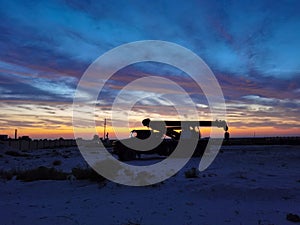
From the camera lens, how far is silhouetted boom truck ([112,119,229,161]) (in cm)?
2450

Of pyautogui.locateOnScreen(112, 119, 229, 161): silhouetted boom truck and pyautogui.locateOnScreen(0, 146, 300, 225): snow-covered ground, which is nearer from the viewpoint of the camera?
pyautogui.locateOnScreen(0, 146, 300, 225): snow-covered ground

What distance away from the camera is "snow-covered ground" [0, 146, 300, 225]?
25.6 ft

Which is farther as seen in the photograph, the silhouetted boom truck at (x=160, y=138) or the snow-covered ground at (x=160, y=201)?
the silhouetted boom truck at (x=160, y=138)

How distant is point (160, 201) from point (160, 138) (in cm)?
1705

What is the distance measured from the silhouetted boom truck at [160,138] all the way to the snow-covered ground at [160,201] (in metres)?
11.1

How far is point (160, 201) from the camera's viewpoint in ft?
31.3

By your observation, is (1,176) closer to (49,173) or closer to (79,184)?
(49,173)

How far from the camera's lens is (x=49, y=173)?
49.0 ft

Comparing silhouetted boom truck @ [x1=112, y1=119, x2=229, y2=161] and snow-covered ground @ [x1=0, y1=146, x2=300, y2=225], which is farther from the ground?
silhouetted boom truck @ [x1=112, y1=119, x2=229, y2=161]

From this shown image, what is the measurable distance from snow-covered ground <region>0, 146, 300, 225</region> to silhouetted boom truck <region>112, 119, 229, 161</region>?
439 inches

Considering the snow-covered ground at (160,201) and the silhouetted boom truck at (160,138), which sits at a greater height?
the silhouetted boom truck at (160,138)

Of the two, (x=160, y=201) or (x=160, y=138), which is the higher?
(x=160, y=138)

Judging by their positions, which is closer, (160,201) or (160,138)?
(160,201)

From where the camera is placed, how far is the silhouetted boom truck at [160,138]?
80.4 feet
